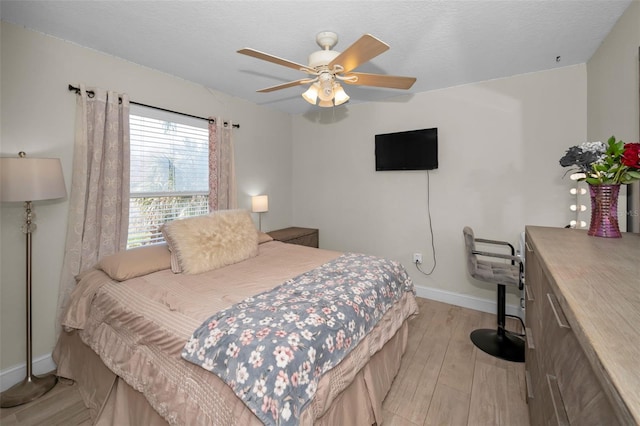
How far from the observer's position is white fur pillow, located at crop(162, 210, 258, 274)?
2.08 meters

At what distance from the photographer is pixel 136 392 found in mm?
1461

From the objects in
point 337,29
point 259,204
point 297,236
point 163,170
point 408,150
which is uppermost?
point 337,29

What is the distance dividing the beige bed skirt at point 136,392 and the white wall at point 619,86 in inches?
69.9

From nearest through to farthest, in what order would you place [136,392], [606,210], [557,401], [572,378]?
[572,378] → [557,401] → [606,210] → [136,392]

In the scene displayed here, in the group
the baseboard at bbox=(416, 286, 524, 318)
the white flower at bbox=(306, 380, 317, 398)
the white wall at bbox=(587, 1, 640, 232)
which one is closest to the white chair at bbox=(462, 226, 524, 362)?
the baseboard at bbox=(416, 286, 524, 318)

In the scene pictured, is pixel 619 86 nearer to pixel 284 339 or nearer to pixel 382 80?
pixel 382 80

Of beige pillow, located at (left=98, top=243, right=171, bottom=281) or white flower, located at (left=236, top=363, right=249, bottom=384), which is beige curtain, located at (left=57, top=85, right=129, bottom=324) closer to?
beige pillow, located at (left=98, top=243, right=171, bottom=281)

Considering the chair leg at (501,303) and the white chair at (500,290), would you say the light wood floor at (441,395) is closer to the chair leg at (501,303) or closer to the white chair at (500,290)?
the white chair at (500,290)

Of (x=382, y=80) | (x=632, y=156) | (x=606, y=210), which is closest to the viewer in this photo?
(x=632, y=156)

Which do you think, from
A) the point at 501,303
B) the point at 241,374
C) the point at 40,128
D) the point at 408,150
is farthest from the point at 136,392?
the point at 408,150

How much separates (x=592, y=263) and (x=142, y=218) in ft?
10.4

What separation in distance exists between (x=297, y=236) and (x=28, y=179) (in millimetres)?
2525

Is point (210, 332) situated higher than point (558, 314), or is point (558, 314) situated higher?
point (558, 314)

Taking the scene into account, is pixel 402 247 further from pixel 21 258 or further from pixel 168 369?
pixel 21 258
